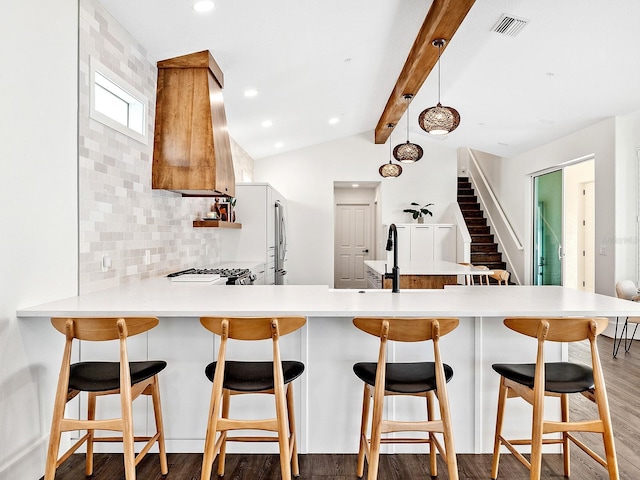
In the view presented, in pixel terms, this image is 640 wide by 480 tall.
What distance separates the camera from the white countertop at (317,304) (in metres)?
2.00

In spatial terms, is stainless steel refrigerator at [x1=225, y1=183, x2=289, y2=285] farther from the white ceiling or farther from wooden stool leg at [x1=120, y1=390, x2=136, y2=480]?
wooden stool leg at [x1=120, y1=390, x2=136, y2=480]

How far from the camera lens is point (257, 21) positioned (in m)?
3.32

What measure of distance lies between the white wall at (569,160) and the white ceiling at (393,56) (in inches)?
8.5

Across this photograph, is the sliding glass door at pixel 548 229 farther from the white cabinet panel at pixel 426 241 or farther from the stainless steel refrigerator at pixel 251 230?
the stainless steel refrigerator at pixel 251 230

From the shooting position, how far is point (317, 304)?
2164 millimetres

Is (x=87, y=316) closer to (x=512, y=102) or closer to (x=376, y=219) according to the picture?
(x=512, y=102)

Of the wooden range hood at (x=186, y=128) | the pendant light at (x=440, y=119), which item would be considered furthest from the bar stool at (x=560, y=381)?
the wooden range hood at (x=186, y=128)

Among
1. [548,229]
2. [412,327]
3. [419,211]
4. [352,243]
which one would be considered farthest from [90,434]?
[352,243]

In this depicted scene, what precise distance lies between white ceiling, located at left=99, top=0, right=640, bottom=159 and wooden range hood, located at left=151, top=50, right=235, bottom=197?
0.51ft

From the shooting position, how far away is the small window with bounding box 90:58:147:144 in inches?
107

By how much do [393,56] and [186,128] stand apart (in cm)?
266

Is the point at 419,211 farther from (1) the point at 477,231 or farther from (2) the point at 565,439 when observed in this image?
(2) the point at 565,439

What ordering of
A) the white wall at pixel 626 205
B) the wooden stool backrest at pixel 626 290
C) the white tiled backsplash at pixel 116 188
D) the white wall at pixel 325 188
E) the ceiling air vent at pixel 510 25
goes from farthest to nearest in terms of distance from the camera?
the white wall at pixel 325 188 < the white wall at pixel 626 205 < the wooden stool backrest at pixel 626 290 < the ceiling air vent at pixel 510 25 < the white tiled backsplash at pixel 116 188

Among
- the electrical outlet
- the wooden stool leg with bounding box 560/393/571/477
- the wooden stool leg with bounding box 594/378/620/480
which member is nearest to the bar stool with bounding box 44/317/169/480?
the electrical outlet
